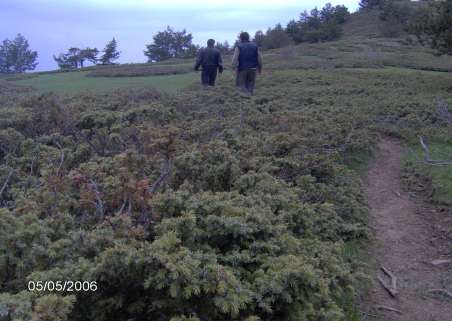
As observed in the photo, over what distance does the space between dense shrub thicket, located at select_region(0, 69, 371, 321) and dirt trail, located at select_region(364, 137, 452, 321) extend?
1.25 feet

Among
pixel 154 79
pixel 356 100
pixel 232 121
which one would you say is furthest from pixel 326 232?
pixel 154 79

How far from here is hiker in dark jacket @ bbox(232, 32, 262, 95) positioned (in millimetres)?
13992

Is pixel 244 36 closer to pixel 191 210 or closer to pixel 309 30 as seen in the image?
pixel 191 210

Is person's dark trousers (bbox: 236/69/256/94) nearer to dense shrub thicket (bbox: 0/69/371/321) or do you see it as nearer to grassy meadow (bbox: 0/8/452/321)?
grassy meadow (bbox: 0/8/452/321)

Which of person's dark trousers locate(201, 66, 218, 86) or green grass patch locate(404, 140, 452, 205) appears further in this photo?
person's dark trousers locate(201, 66, 218, 86)

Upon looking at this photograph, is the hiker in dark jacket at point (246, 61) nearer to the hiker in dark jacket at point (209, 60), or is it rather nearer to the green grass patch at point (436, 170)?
the hiker in dark jacket at point (209, 60)

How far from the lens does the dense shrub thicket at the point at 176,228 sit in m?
3.18

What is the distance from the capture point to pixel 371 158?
9.44 metres

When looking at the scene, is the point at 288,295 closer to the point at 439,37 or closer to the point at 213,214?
the point at 213,214
